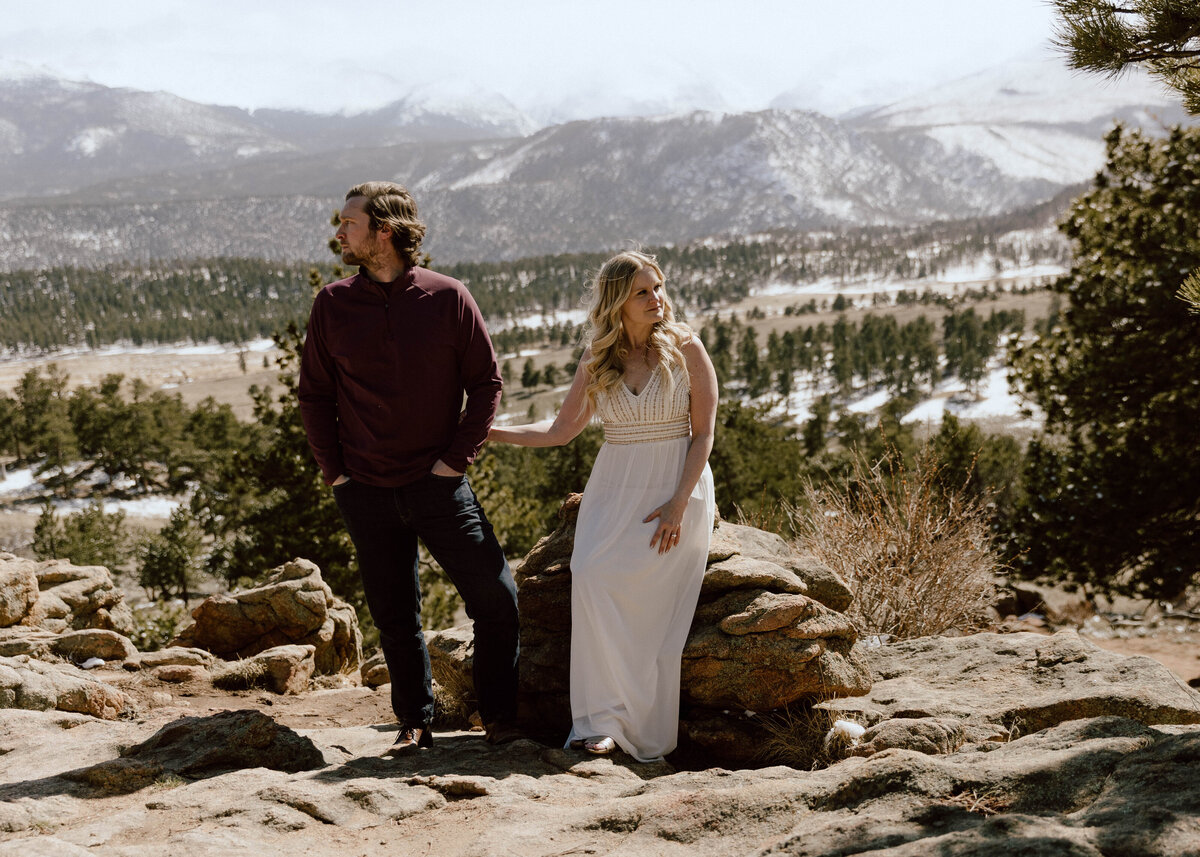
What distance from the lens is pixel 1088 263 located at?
16.1m

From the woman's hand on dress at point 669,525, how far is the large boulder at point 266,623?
16.2 ft

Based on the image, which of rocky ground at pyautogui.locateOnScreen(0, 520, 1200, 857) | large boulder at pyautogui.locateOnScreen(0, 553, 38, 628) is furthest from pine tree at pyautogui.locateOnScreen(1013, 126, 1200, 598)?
large boulder at pyautogui.locateOnScreen(0, 553, 38, 628)

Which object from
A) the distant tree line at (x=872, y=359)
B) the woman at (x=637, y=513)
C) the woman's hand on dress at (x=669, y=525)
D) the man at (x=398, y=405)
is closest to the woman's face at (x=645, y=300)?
the woman at (x=637, y=513)

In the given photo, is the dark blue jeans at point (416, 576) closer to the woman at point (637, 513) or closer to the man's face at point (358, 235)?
the woman at point (637, 513)

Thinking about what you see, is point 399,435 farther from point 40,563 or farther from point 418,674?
point 40,563

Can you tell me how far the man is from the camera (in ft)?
15.5

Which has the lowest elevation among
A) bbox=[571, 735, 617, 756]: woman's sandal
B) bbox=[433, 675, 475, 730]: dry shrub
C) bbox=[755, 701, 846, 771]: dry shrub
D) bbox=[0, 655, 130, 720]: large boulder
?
bbox=[433, 675, 475, 730]: dry shrub

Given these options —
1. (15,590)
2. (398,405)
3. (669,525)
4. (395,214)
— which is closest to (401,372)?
(398,405)

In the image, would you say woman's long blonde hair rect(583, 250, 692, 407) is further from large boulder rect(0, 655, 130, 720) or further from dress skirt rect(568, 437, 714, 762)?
large boulder rect(0, 655, 130, 720)

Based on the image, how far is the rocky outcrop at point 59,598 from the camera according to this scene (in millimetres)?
8398

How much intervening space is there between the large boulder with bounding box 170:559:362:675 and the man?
4.16m

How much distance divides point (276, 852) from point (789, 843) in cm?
190

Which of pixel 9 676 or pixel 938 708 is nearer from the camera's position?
A: pixel 938 708

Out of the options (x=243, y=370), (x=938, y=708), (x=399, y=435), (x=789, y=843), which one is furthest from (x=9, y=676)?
(x=243, y=370)
